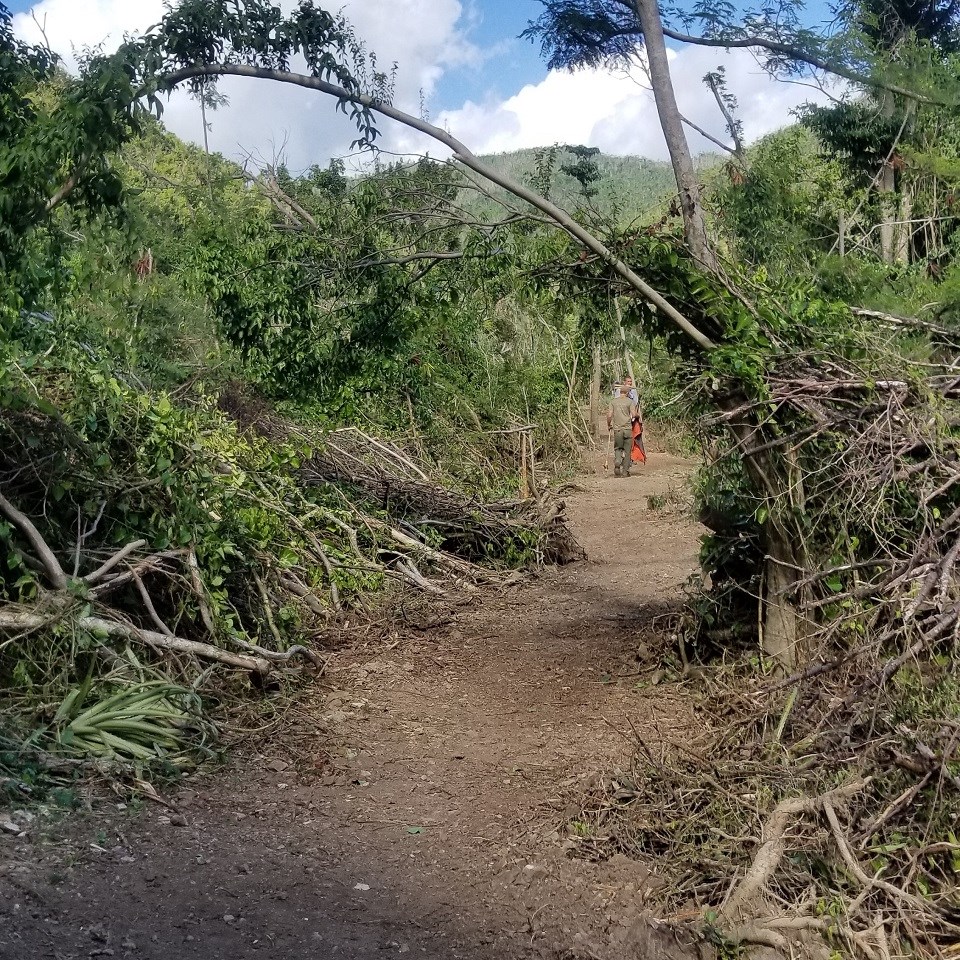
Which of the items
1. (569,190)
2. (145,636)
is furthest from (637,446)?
(145,636)

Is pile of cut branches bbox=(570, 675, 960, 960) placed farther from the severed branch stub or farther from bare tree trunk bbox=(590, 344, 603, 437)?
bare tree trunk bbox=(590, 344, 603, 437)

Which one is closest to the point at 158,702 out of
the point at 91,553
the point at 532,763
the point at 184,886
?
the point at 91,553

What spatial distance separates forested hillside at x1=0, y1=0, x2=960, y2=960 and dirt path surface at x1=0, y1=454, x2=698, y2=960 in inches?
12.2

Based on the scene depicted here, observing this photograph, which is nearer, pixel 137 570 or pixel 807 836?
pixel 807 836

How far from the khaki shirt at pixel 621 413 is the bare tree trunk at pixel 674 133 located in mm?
11766

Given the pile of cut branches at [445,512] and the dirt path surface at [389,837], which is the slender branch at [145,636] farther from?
the pile of cut branches at [445,512]

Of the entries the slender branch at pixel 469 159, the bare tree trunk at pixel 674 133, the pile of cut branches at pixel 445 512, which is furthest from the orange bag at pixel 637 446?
the slender branch at pixel 469 159

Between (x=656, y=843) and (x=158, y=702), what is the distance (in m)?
2.87

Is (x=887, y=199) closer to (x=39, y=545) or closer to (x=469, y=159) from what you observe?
(x=469, y=159)

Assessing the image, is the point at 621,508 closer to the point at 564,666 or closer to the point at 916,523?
the point at 564,666

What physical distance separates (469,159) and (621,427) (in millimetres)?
12752

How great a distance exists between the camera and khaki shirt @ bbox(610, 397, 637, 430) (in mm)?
18656

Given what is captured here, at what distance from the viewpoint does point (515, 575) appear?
10.8m

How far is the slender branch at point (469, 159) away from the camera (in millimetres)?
6113
